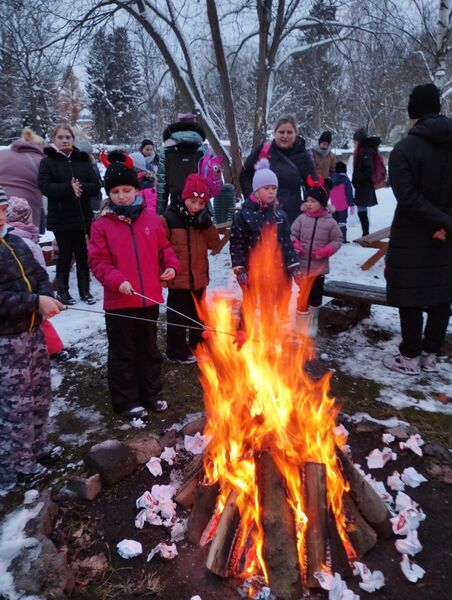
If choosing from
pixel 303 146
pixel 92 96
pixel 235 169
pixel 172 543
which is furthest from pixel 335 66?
pixel 172 543

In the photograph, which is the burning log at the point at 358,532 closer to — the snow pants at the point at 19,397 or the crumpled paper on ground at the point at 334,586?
the crumpled paper on ground at the point at 334,586

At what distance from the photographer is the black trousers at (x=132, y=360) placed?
12.0 feet

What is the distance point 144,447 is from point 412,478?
6.22ft

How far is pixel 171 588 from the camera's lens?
2.23m

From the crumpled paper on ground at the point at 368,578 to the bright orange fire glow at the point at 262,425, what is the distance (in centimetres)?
9

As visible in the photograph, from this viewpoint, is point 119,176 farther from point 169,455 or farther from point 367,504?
point 367,504

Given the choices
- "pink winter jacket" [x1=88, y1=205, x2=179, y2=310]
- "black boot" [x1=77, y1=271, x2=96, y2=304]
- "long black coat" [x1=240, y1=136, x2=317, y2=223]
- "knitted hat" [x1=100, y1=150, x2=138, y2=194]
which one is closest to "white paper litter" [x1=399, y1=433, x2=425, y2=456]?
"pink winter jacket" [x1=88, y1=205, x2=179, y2=310]

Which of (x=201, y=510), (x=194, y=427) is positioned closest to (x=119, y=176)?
(x=194, y=427)

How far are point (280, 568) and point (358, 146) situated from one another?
856cm

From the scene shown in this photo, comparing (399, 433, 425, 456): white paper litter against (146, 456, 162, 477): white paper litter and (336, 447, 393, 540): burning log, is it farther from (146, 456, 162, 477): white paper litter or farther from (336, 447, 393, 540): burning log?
(146, 456, 162, 477): white paper litter

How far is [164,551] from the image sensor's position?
239cm

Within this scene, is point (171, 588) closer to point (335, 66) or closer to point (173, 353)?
point (173, 353)

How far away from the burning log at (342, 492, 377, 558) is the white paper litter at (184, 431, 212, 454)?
1.15m

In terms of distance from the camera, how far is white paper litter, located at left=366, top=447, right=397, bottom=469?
3.04 meters
